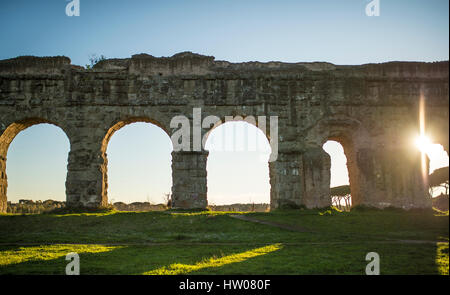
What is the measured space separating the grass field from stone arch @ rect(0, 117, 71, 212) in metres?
3.02

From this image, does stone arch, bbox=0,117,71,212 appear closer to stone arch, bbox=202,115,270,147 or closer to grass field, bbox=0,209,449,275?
grass field, bbox=0,209,449,275

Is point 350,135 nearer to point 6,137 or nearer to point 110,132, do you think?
point 110,132

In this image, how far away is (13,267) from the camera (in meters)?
6.45

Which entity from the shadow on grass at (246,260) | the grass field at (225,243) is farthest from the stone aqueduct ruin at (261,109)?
the shadow on grass at (246,260)

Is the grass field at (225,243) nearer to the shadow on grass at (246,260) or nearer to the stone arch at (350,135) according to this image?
the shadow on grass at (246,260)

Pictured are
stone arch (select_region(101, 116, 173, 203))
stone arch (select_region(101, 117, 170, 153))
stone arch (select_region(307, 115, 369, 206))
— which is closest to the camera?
stone arch (select_region(101, 116, 173, 203))

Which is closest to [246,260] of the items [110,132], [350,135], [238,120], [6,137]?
[238,120]

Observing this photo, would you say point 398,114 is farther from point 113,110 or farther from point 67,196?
point 67,196

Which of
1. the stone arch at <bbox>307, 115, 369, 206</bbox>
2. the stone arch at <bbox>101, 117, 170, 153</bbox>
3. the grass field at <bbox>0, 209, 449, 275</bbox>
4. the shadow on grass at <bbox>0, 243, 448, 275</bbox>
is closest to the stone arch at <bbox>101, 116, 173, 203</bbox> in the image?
the stone arch at <bbox>101, 117, 170, 153</bbox>

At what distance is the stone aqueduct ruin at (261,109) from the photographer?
52.0ft

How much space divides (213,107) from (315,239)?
324 inches

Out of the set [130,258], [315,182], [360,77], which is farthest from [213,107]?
[130,258]

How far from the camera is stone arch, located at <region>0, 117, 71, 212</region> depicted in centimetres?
1591

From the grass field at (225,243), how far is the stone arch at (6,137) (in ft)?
9.89
